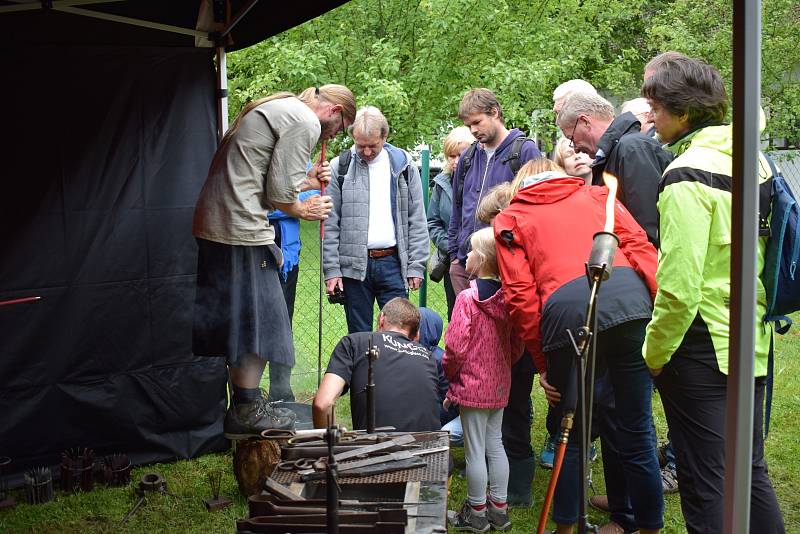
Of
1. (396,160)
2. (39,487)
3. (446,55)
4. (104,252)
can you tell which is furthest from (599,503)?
(446,55)

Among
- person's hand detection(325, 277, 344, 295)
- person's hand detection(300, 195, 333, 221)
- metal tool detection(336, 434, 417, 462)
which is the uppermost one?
person's hand detection(300, 195, 333, 221)

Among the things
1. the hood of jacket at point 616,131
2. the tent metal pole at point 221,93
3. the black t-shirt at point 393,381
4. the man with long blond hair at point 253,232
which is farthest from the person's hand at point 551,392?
the tent metal pole at point 221,93

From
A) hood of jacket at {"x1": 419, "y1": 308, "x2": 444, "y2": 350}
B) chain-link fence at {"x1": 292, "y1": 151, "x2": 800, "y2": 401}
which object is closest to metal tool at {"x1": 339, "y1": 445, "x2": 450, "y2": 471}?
hood of jacket at {"x1": 419, "y1": 308, "x2": 444, "y2": 350}

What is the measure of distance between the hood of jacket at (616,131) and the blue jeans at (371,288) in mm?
1838

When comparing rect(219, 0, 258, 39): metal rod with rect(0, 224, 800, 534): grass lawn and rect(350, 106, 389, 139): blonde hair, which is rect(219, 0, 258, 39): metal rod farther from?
rect(0, 224, 800, 534): grass lawn

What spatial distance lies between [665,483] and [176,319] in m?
2.75

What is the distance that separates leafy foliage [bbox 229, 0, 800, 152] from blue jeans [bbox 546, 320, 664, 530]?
22.0 feet

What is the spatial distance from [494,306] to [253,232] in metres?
1.15

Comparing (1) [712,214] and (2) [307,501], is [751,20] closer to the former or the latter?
(1) [712,214]

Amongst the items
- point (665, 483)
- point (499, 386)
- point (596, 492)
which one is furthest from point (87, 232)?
point (665, 483)

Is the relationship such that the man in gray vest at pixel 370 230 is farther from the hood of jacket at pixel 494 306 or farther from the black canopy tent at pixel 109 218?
the hood of jacket at pixel 494 306

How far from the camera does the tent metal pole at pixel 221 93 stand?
468 cm

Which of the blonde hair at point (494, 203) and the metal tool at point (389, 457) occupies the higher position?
the blonde hair at point (494, 203)

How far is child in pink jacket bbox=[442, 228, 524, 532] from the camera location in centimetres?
361
